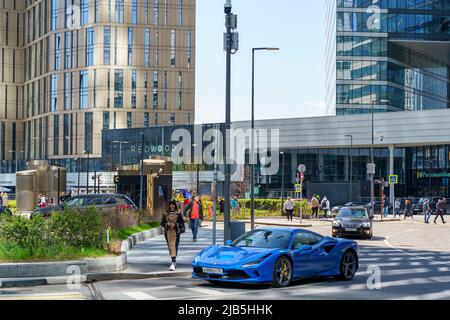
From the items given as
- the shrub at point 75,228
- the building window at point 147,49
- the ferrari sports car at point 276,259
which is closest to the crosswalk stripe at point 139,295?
the ferrari sports car at point 276,259

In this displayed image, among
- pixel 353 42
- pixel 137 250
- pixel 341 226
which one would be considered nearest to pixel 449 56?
pixel 353 42

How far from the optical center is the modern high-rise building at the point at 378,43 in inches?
3676

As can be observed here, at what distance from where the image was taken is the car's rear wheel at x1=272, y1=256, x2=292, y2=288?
51.3 feet

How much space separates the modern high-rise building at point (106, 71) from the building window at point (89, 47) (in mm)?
148

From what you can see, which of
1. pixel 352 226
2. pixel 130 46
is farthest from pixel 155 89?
pixel 352 226

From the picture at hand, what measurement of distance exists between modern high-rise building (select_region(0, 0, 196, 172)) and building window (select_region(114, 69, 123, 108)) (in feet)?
0.48

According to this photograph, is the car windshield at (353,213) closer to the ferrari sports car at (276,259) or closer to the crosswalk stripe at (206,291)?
the ferrari sports car at (276,259)

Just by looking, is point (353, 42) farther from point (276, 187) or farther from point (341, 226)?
point (341, 226)

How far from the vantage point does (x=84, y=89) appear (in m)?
114

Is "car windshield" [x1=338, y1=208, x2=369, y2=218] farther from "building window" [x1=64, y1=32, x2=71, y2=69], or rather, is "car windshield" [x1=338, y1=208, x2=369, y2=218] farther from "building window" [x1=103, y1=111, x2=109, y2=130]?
"building window" [x1=64, y1=32, x2=71, y2=69]

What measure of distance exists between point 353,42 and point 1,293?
84.7 m

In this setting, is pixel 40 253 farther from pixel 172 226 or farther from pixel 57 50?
pixel 57 50

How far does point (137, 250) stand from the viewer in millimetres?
24094

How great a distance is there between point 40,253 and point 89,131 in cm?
9846
